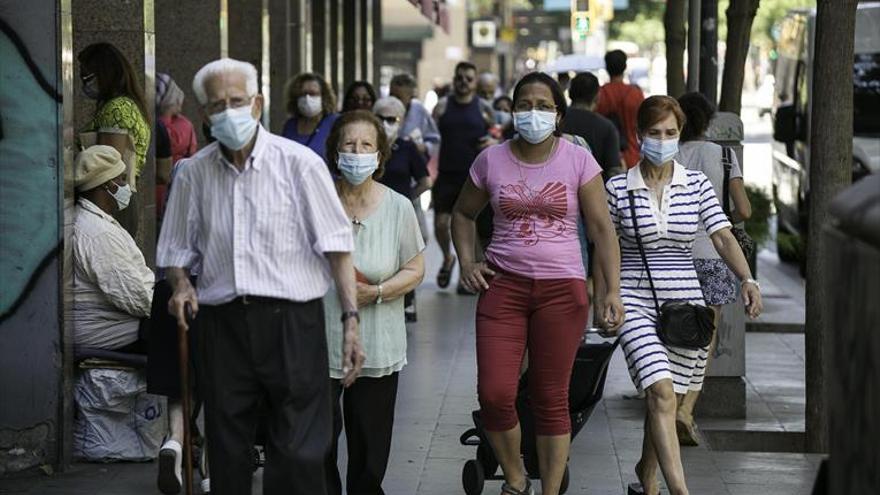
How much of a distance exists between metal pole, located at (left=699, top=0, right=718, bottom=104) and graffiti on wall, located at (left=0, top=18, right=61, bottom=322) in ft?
19.4

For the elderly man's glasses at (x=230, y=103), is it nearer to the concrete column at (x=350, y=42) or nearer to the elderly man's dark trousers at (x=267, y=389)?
the elderly man's dark trousers at (x=267, y=389)

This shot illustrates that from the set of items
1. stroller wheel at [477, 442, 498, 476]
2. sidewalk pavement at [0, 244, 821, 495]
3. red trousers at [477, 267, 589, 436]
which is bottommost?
sidewalk pavement at [0, 244, 821, 495]

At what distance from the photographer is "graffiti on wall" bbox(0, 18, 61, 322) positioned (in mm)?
8109

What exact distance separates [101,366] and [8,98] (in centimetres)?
125

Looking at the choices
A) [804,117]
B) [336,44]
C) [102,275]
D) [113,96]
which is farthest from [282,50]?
[102,275]

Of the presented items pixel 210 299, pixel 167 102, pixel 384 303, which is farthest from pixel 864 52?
pixel 210 299

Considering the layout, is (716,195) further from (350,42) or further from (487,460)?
(350,42)

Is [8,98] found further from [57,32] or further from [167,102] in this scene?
[167,102]

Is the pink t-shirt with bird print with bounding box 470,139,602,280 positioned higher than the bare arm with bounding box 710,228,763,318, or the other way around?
the pink t-shirt with bird print with bounding box 470,139,602,280

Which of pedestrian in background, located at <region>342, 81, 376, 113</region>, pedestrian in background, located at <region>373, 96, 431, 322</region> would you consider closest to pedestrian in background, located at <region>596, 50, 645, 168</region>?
pedestrian in background, located at <region>373, 96, 431, 322</region>

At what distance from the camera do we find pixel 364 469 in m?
7.03

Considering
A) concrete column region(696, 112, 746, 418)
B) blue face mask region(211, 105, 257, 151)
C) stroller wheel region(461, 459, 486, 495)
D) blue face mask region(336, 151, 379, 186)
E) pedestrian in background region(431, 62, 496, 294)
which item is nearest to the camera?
blue face mask region(211, 105, 257, 151)

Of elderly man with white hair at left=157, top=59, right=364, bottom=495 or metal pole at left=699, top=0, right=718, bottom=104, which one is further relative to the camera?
metal pole at left=699, top=0, right=718, bottom=104

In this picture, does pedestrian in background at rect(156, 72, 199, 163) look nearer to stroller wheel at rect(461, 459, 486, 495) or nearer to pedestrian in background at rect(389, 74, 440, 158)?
pedestrian in background at rect(389, 74, 440, 158)
